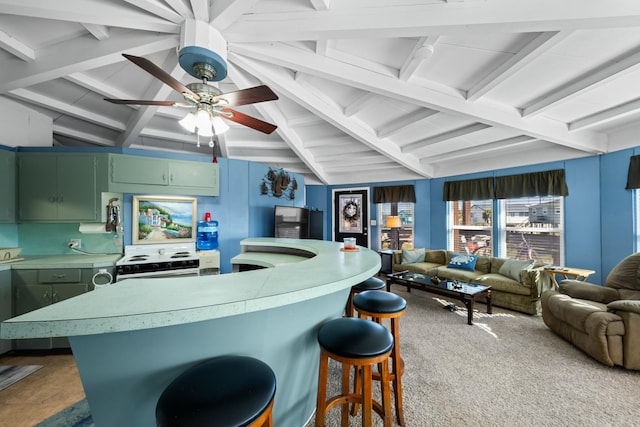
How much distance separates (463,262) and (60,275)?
5.67 m

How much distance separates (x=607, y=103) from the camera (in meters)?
2.71

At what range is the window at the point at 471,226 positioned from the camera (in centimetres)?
493

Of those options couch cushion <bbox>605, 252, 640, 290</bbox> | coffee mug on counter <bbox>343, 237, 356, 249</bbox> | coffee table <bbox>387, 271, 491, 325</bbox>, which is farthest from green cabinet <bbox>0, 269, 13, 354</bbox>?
couch cushion <bbox>605, 252, 640, 290</bbox>

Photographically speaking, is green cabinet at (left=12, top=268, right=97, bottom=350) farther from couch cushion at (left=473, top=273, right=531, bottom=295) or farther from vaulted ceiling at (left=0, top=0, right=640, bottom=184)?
couch cushion at (left=473, top=273, right=531, bottom=295)

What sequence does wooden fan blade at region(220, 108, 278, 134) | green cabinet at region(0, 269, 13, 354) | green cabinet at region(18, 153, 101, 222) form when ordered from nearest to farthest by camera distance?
wooden fan blade at region(220, 108, 278, 134) → green cabinet at region(0, 269, 13, 354) → green cabinet at region(18, 153, 101, 222)

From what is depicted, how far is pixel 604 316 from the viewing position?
2.16m

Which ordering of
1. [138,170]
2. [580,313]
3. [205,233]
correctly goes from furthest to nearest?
[205,233] < [138,170] < [580,313]

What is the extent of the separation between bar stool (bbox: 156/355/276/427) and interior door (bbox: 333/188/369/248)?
567 cm

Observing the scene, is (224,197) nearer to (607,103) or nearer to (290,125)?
(290,125)

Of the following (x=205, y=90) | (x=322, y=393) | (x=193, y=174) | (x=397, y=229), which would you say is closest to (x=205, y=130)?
(x=205, y=90)

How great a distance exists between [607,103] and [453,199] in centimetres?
275

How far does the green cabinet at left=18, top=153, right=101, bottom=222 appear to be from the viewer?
273cm

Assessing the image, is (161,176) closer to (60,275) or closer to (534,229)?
(60,275)

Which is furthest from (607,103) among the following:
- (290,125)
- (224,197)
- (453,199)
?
(224,197)
